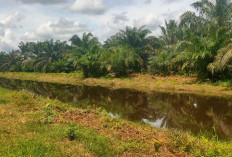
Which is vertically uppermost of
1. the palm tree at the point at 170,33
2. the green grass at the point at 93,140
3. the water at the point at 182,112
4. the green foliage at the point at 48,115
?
the palm tree at the point at 170,33

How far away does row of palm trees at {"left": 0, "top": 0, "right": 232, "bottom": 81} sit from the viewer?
527 inches

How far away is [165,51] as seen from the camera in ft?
63.8

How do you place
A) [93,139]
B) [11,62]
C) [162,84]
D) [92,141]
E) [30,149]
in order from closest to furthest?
[30,149], [92,141], [93,139], [162,84], [11,62]

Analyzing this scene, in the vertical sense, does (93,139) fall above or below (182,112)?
above

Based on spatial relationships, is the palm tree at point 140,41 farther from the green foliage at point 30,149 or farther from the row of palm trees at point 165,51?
the green foliage at point 30,149

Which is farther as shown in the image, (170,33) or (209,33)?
(170,33)

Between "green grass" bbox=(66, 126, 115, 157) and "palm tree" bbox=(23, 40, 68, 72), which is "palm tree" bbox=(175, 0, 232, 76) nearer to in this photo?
"green grass" bbox=(66, 126, 115, 157)

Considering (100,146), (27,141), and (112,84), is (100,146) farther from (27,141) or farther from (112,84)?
(112,84)

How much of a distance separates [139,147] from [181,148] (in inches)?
34.6

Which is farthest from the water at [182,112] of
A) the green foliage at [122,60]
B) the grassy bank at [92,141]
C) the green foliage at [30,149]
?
the green foliage at [122,60]

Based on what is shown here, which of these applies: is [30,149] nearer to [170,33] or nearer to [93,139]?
[93,139]

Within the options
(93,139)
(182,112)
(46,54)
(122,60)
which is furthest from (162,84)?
(46,54)

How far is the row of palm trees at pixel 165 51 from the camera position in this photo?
44.0ft

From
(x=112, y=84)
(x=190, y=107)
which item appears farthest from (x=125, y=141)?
(x=112, y=84)
